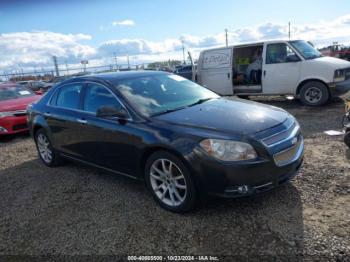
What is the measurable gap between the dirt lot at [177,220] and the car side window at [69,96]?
45.3 inches

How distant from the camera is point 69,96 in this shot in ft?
17.3

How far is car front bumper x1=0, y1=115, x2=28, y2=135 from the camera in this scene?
8406 millimetres

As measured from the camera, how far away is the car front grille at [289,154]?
347 centimetres

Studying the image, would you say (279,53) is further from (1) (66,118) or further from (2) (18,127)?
(2) (18,127)

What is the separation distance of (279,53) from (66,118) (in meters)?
6.72

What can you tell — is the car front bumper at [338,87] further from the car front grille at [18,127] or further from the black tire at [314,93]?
the car front grille at [18,127]

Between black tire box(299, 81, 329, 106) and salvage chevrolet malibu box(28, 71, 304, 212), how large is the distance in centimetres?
521

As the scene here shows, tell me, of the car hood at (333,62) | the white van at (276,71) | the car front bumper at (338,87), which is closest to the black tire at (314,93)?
the white van at (276,71)

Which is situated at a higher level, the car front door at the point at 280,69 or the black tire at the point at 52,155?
the car front door at the point at 280,69

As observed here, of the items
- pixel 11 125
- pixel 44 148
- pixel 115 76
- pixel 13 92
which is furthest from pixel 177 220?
pixel 13 92

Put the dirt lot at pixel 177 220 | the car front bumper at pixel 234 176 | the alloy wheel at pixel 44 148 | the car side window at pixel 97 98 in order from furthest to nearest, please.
→ the alloy wheel at pixel 44 148, the car side window at pixel 97 98, the car front bumper at pixel 234 176, the dirt lot at pixel 177 220

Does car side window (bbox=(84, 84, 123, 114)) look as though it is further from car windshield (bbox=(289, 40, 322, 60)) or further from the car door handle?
car windshield (bbox=(289, 40, 322, 60))

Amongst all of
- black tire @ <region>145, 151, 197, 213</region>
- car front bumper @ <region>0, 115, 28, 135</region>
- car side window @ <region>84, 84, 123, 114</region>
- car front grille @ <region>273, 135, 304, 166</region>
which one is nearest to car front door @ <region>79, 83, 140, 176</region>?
car side window @ <region>84, 84, 123, 114</region>

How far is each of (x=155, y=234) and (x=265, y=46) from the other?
793cm
